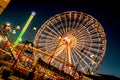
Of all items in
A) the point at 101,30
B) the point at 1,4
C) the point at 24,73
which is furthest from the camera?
the point at 101,30

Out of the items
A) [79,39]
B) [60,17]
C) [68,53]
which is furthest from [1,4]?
[60,17]

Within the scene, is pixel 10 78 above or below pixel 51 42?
below

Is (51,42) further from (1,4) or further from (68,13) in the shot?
(1,4)

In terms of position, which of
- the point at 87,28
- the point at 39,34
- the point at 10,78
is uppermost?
the point at 87,28

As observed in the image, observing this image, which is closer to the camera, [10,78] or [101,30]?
[10,78]

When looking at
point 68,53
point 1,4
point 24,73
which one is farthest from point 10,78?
point 68,53

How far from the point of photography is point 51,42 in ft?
96.9

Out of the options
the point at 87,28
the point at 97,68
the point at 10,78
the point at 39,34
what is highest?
the point at 87,28

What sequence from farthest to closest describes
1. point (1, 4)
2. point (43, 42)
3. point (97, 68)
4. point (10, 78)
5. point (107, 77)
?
point (43, 42) → point (97, 68) → point (10, 78) → point (107, 77) → point (1, 4)

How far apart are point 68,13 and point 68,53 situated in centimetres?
753

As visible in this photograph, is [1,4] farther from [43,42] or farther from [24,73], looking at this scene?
[43,42]

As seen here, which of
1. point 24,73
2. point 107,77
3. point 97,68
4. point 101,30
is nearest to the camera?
point 107,77

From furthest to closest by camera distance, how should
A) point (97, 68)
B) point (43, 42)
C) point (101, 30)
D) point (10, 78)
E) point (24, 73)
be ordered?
1. point (43, 42)
2. point (101, 30)
3. point (97, 68)
4. point (24, 73)
5. point (10, 78)

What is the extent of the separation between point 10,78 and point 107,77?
757cm
